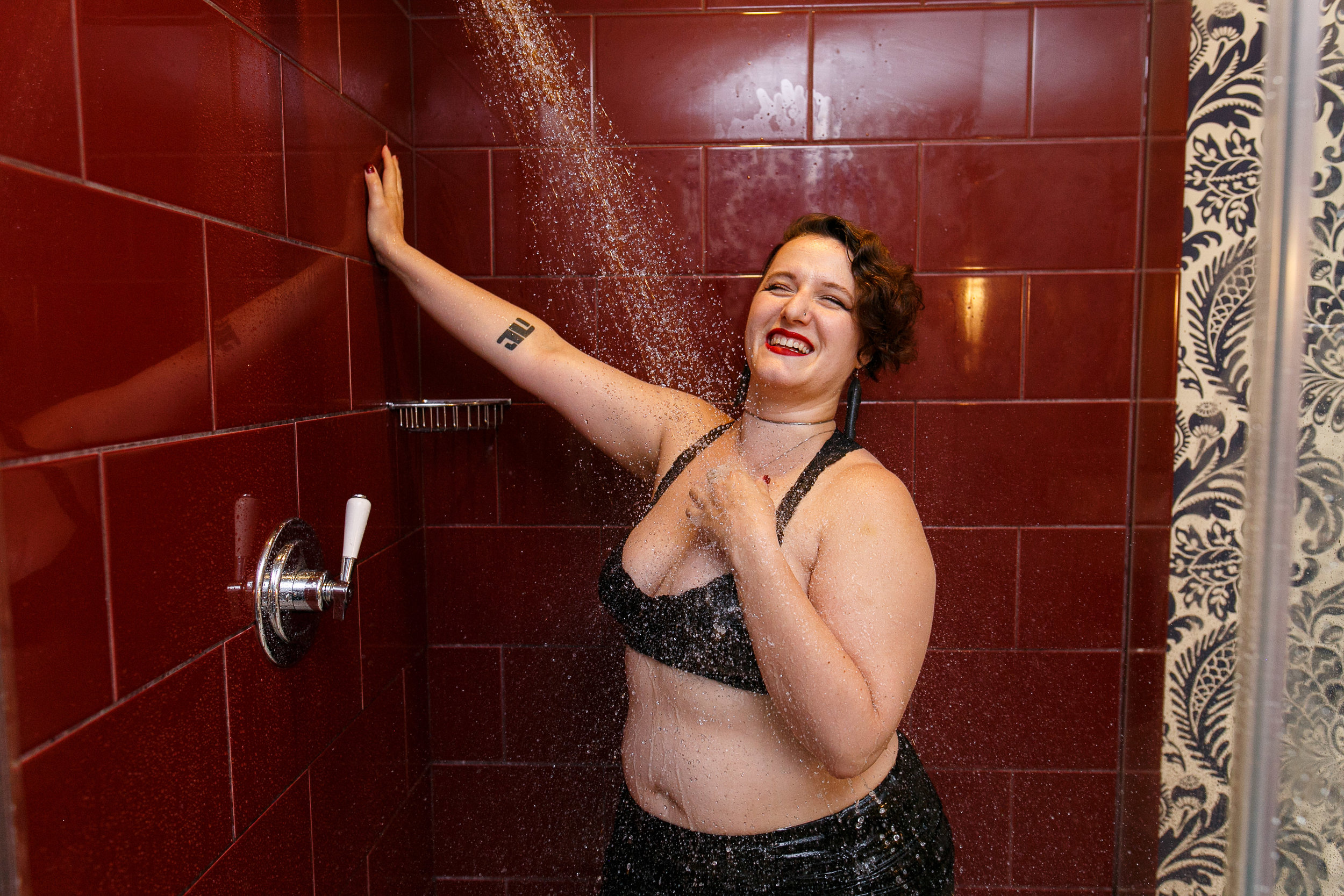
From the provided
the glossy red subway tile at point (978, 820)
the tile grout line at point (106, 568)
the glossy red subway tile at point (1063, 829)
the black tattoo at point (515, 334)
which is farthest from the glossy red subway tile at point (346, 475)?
the glossy red subway tile at point (1063, 829)

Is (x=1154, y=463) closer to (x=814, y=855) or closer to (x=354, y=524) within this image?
(x=814, y=855)

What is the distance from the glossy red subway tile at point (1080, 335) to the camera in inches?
55.9

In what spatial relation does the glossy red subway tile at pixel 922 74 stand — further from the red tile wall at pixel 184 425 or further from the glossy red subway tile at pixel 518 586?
the glossy red subway tile at pixel 518 586

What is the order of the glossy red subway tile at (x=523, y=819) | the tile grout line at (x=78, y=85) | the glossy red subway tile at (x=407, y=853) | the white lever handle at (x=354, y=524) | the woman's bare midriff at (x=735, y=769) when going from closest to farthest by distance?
1. the tile grout line at (x=78, y=85)
2. the white lever handle at (x=354, y=524)
3. the woman's bare midriff at (x=735, y=769)
4. the glossy red subway tile at (x=407, y=853)
5. the glossy red subway tile at (x=523, y=819)

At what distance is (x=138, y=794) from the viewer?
695mm

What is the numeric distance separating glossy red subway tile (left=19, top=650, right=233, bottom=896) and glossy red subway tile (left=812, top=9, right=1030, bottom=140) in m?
1.21

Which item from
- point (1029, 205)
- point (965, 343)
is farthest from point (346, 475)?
point (1029, 205)

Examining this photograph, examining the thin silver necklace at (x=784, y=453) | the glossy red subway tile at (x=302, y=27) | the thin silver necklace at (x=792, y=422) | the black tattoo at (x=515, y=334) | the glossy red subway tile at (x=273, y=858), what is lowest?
the glossy red subway tile at (x=273, y=858)

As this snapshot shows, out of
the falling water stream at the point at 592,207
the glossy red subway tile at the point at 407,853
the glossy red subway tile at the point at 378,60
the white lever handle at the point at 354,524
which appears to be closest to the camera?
the white lever handle at the point at 354,524

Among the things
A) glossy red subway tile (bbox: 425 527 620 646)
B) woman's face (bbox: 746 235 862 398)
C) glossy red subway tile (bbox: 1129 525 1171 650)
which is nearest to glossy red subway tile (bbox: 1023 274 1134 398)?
glossy red subway tile (bbox: 1129 525 1171 650)

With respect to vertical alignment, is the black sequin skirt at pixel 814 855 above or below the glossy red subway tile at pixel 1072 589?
below

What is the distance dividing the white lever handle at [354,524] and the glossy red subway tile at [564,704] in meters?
0.61

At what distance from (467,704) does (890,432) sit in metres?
0.88

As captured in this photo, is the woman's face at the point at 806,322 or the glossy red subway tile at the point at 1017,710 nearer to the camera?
the woman's face at the point at 806,322
